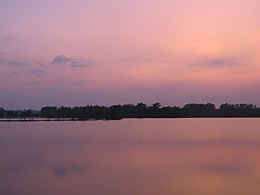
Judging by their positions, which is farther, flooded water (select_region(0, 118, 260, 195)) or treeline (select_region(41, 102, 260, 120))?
treeline (select_region(41, 102, 260, 120))

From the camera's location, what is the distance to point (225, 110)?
395 ft

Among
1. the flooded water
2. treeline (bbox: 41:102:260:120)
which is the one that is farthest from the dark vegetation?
the flooded water

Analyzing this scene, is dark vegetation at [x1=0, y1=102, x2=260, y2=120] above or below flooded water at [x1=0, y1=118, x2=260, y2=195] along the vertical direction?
above

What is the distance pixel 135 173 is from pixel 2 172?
565 cm

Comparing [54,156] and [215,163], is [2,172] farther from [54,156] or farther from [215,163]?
[215,163]

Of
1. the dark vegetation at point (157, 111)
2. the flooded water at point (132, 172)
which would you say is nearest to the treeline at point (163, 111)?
the dark vegetation at point (157, 111)

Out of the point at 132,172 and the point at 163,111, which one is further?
the point at 163,111

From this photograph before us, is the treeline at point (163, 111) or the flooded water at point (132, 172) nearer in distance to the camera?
the flooded water at point (132, 172)

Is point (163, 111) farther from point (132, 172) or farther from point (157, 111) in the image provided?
point (132, 172)

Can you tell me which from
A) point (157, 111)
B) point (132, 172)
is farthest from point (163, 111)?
point (132, 172)

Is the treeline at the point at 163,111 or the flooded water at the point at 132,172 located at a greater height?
the treeline at the point at 163,111

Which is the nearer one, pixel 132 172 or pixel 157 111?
pixel 132 172

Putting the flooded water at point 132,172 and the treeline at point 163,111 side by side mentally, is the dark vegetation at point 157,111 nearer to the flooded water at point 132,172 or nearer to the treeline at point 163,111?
the treeline at point 163,111

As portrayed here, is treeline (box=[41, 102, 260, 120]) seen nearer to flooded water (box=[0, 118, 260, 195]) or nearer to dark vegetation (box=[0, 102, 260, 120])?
dark vegetation (box=[0, 102, 260, 120])
